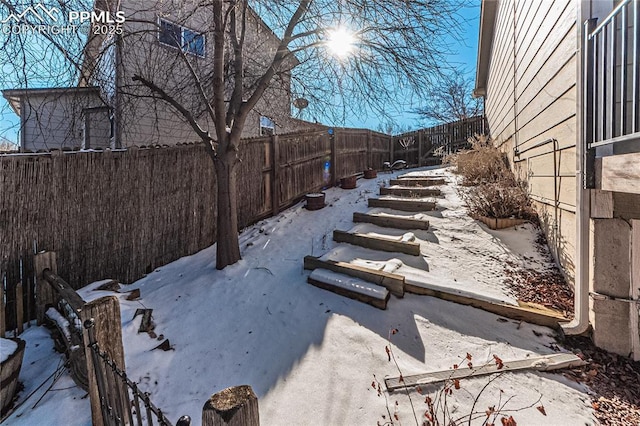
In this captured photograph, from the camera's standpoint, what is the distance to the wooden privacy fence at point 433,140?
1142cm

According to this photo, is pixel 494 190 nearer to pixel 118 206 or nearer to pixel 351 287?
pixel 351 287

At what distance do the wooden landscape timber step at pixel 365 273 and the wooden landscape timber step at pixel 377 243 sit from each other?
766mm

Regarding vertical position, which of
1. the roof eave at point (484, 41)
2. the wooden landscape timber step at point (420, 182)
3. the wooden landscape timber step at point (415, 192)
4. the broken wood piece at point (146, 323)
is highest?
the roof eave at point (484, 41)

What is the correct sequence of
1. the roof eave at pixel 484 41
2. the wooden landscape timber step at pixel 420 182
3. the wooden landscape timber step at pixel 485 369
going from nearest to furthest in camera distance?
the wooden landscape timber step at pixel 485 369, the wooden landscape timber step at pixel 420 182, the roof eave at pixel 484 41

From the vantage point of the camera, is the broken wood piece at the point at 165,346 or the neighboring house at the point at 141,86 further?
the neighboring house at the point at 141,86

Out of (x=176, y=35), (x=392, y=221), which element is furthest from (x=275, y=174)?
(x=176, y=35)

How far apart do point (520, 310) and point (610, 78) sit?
2.08 meters

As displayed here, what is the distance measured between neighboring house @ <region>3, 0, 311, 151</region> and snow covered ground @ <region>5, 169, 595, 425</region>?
2.71 metres

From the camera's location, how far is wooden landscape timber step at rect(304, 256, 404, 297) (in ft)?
11.1

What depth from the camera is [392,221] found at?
16.9 feet

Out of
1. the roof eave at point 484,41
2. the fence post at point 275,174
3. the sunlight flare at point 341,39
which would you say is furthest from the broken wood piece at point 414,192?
the roof eave at point 484,41

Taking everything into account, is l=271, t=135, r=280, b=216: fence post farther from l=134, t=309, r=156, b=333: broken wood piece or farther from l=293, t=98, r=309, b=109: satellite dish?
l=134, t=309, r=156, b=333: broken wood piece

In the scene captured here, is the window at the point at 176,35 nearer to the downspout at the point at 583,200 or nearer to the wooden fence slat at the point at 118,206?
the wooden fence slat at the point at 118,206

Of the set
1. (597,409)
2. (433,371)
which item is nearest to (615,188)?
(597,409)
